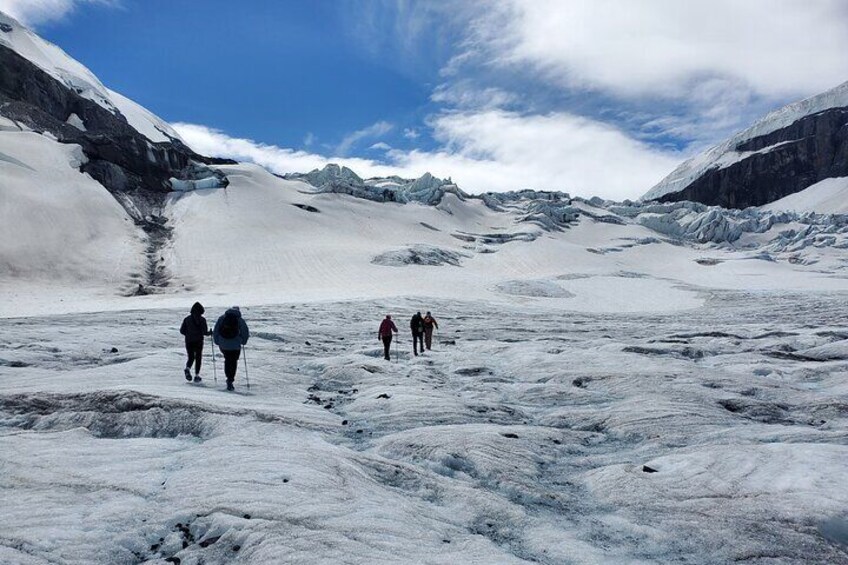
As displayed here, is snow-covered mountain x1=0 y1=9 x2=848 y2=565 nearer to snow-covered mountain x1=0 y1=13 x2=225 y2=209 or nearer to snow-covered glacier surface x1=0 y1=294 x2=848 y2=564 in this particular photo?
snow-covered glacier surface x1=0 y1=294 x2=848 y2=564

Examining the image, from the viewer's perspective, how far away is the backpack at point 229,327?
49.2 ft

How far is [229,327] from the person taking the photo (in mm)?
15047

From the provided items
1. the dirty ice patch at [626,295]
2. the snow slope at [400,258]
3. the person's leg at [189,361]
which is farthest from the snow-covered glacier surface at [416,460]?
the dirty ice patch at [626,295]

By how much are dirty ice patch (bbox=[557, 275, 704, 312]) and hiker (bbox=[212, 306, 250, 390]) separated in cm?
4061

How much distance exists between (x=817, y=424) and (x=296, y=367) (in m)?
15.3

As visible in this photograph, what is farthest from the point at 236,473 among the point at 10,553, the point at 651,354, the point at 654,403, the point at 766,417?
the point at 651,354

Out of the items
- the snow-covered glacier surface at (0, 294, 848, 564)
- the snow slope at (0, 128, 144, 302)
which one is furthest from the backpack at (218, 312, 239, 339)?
the snow slope at (0, 128, 144, 302)

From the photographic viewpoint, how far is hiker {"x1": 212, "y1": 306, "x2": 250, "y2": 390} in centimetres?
1462

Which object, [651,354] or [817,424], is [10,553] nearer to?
[817,424]

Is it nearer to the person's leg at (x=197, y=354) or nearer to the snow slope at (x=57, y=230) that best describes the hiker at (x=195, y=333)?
the person's leg at (x=197, y=354)

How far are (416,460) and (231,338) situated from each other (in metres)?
7.03

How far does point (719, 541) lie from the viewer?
7535 millimetres

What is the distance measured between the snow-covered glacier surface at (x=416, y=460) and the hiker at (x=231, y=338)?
786mm

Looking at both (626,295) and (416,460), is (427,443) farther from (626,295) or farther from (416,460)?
(626,295)
